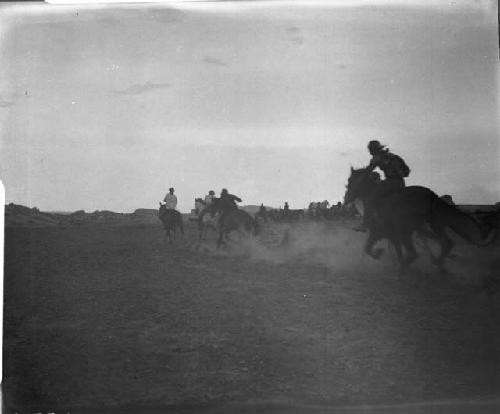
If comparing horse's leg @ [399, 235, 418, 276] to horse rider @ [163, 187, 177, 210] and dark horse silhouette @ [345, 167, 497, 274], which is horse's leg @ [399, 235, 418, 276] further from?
horse rider @ [163, 187, 177, 210]

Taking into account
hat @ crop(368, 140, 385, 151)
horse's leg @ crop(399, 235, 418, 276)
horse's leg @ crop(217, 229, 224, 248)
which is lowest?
horse's leg @ crop(399, 235, 418, 276)

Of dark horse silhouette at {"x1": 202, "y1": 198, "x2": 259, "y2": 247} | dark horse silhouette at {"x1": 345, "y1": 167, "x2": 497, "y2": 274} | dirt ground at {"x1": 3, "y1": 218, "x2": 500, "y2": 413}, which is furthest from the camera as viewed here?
dark horse silhouette at {"x1": 202, "y1": 198, "x2": 259, "y2": 247}

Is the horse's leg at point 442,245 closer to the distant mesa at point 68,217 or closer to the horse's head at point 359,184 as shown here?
the horse's head at point 359,184

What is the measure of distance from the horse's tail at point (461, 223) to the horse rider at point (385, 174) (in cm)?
31

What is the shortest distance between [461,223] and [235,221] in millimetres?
1705

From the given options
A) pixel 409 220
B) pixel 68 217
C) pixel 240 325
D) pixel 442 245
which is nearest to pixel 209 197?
pixel 240 325

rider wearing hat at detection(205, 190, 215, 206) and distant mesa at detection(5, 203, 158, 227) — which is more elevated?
rider wearing hat at detection(205, 190, 215, 206)

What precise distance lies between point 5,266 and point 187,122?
5.93 ft

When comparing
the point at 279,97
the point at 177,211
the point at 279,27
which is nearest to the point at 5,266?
the point at 177,211

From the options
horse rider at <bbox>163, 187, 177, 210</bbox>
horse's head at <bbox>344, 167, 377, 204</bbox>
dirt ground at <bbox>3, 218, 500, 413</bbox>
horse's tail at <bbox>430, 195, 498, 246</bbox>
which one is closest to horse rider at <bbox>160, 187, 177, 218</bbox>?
horse rider at <bbox>163, 187, 177, 210</bbox>

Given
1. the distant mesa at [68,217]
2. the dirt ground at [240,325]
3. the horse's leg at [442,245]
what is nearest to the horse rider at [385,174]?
the dirt ground at [240,325]

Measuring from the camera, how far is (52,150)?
202 inches

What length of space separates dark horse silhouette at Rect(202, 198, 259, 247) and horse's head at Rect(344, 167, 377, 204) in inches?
29.3

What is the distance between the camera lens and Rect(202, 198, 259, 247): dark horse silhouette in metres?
5.01
